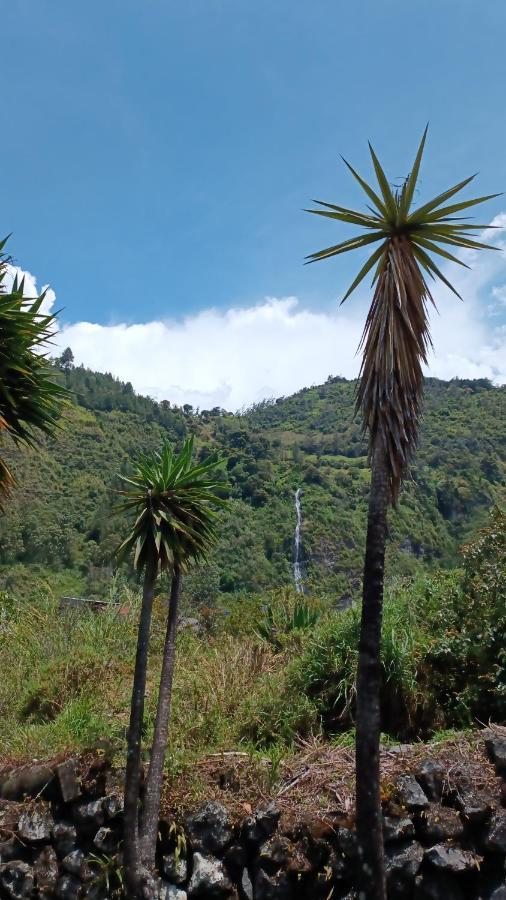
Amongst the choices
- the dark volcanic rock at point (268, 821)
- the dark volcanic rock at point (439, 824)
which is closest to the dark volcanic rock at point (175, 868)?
the dark volcanic rock at point (268, 821)

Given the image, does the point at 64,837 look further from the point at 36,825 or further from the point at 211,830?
the point at 211,830

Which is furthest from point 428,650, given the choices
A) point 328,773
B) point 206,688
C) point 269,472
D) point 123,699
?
point 269,472

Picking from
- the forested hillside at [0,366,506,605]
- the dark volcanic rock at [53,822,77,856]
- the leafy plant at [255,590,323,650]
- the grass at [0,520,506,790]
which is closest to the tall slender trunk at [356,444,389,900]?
the grass at [0,520,506,790]

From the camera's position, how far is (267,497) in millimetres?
69000

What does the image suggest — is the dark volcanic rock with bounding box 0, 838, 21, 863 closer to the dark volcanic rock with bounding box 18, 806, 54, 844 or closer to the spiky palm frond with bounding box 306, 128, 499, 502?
the dark volcanic rock with bounding box 18, 806, 54, 844

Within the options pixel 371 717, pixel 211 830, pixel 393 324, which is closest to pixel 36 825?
pixel 211 830

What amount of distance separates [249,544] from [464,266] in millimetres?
53550

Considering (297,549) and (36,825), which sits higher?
(36,825)

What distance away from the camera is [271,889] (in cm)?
731

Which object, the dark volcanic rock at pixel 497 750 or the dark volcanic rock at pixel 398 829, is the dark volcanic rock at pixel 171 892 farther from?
the dark volcanic rock at pixel 497 750

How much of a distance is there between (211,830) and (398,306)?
6286mm

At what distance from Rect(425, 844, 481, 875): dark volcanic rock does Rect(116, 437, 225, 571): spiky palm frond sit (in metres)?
4.06

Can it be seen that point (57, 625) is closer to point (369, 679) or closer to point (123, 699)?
point (123, 699)

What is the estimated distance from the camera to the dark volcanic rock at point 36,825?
340 inches
